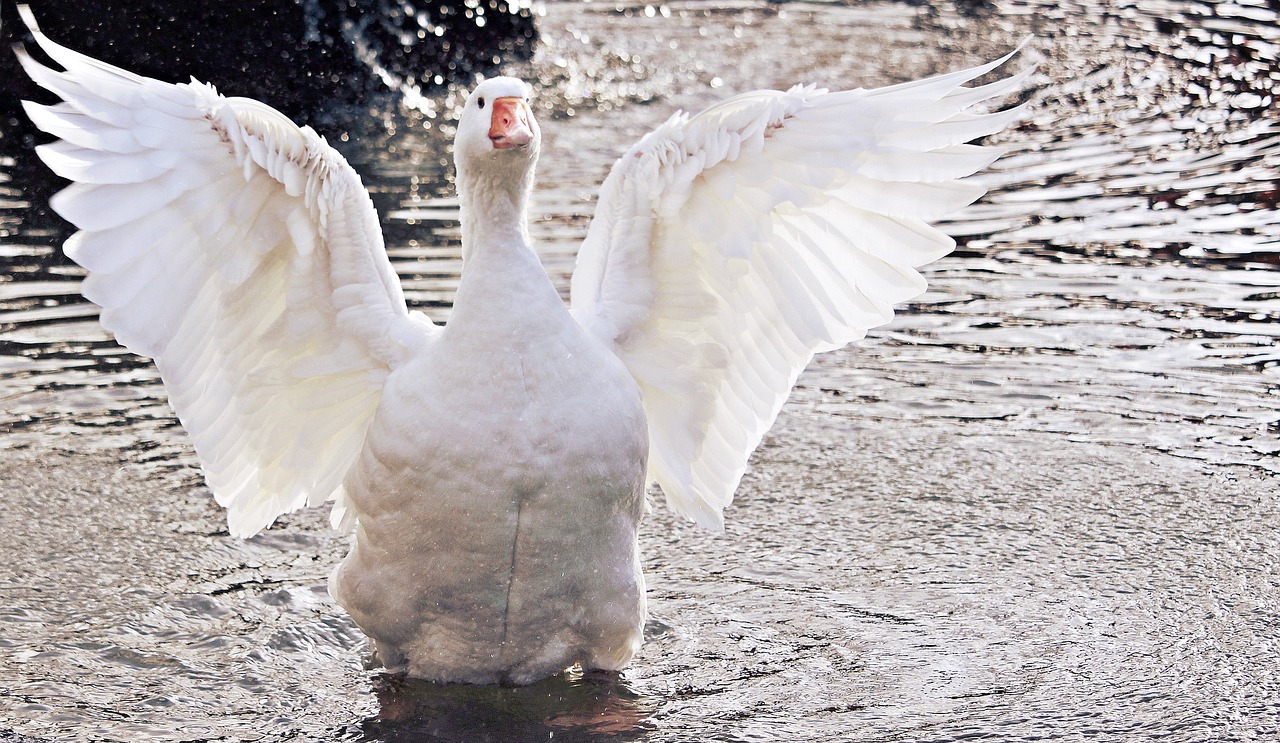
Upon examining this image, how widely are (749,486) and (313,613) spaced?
202 cm

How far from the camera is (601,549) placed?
5043 millimetres

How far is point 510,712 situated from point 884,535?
1915mm

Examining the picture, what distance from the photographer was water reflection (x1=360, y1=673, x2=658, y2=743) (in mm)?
5055

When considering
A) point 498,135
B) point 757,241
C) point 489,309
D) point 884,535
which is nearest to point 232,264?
point 489,309

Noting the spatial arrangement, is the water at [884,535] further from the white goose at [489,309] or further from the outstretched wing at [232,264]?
the outstretched wing at [232,264]

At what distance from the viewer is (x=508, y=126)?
4691 mm

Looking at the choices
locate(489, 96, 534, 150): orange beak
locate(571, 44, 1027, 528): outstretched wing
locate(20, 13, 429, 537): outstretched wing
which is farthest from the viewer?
locate(571, 44, 1027, 528): outstretched wing

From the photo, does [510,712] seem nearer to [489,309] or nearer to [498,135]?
[489,309]

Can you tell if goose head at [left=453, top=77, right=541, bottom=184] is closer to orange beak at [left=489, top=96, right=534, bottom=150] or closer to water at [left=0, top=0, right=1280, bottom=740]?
orange beak at [left=489, top=96, right=534, bottom=150]

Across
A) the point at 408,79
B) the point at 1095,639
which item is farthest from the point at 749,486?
the point at 408,79

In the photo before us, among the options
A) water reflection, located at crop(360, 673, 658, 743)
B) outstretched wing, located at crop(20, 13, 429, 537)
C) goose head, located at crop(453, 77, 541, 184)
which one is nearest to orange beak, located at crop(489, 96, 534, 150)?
goose head, located at crop(453, 77, 541, 184)

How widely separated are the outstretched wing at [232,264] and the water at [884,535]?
30.6 inches

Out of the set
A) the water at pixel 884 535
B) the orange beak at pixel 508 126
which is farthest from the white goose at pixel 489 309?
the water at pixel 884 535

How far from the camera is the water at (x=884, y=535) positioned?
5137mm
